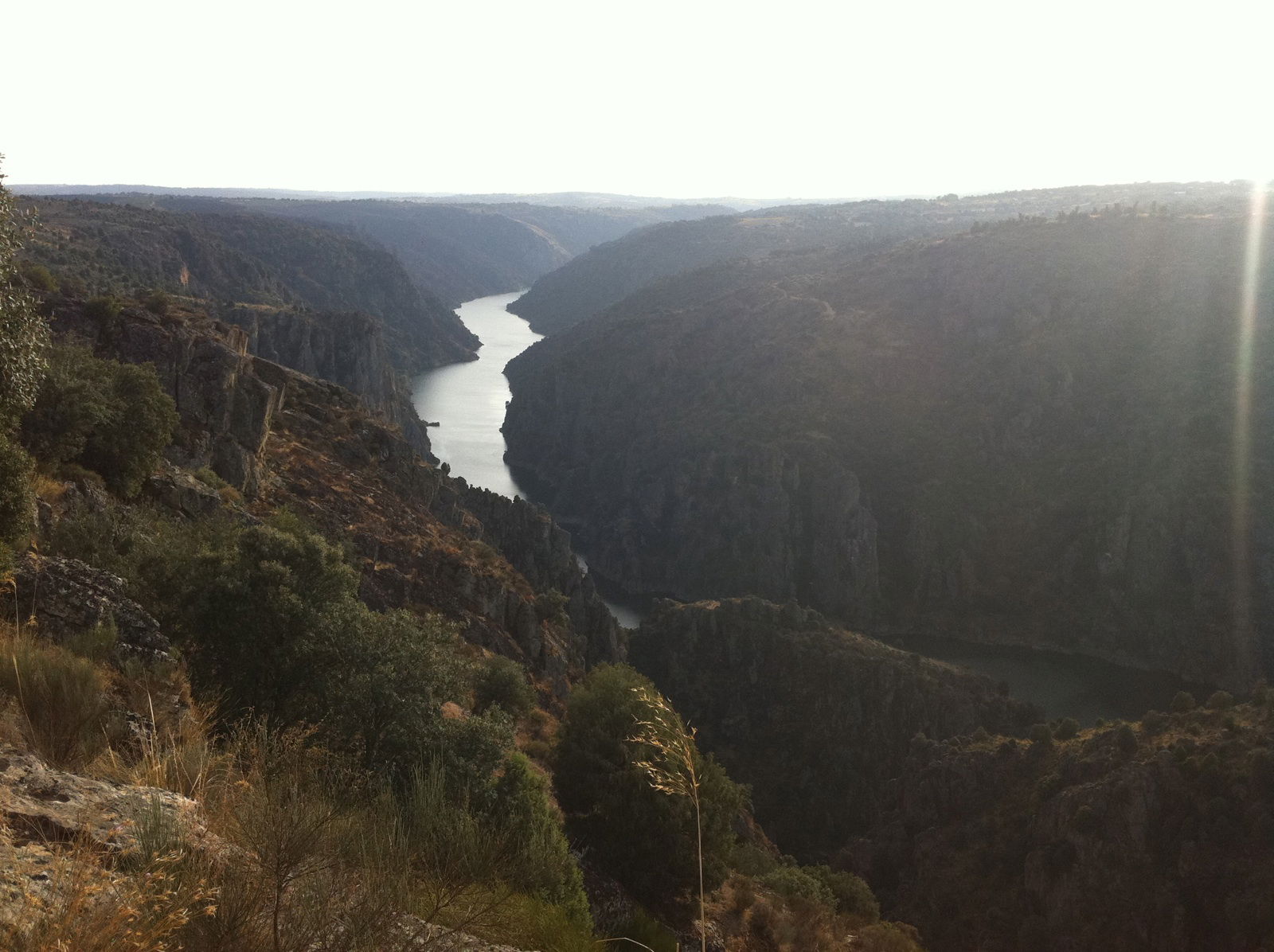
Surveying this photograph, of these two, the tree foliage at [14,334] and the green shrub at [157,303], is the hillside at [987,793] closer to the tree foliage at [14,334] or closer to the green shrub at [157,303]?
the tree foliage at [14,334]

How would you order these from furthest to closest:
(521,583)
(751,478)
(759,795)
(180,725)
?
(751,478) < (759,795) < (521,583) < (180,725)

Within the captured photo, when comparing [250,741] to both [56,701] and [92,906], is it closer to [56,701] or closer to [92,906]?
[56,701]

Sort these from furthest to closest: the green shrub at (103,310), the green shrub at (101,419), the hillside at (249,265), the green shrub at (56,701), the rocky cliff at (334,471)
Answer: the hillside at (249,265), the green shrub at (103,310), the rocky cliff at (334,471), the green shrub at (101,419), the green shrub at (56,701)

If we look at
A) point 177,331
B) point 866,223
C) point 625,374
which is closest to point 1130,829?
point 177,331

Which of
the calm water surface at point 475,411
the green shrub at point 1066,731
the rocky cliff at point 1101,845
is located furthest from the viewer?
the calm water surface at point 475,411

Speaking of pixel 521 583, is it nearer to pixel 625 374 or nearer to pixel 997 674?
pixel 997 674

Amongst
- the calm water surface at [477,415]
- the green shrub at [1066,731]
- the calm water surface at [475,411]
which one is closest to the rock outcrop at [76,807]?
the green shrub at [1066,731]

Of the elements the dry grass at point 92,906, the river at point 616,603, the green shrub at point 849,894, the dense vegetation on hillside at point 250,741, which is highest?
the dry grass at point 92,906
